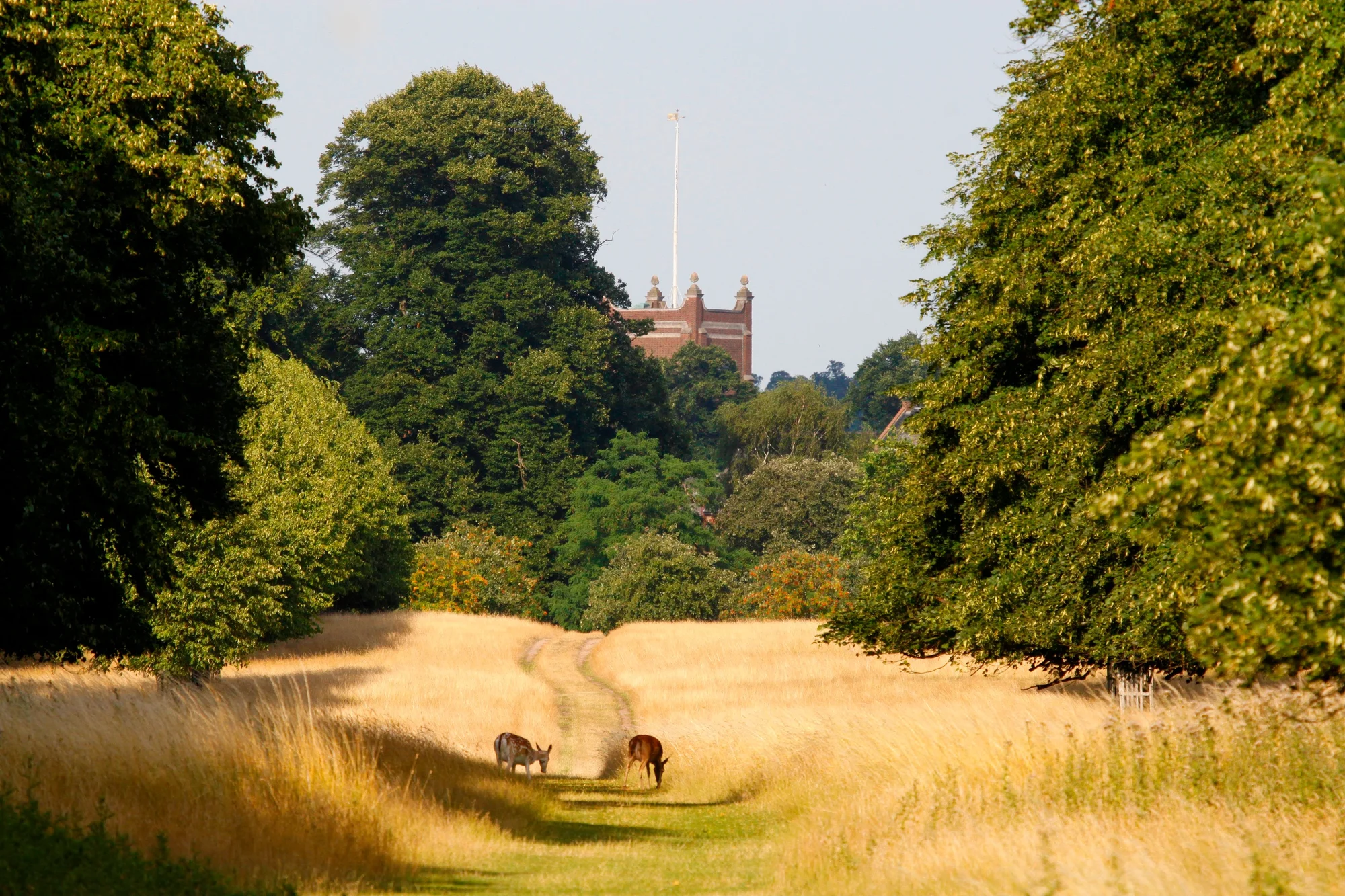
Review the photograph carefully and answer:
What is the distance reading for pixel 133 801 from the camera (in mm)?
12164

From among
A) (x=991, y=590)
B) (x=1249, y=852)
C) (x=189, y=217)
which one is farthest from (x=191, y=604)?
(x=1249, y=852)

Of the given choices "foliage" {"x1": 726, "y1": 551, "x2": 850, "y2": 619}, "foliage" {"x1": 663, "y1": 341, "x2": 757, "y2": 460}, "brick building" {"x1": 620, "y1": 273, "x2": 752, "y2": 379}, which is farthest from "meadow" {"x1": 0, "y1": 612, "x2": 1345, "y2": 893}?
"brick building" {"x1": 620, "y1": 273, "x2": 752, "y2": 379}

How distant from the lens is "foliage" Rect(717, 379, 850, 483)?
331ft

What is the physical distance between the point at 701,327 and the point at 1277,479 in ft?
465

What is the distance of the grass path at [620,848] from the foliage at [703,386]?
105m

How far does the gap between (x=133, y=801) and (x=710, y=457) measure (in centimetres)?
10775

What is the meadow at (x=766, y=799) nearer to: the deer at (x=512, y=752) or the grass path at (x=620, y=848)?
the grass path at (x=620, y=848)

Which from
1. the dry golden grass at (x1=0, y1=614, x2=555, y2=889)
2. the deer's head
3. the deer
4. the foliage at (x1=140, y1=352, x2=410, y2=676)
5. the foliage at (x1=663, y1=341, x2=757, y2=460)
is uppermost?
the foliage at (x1=663, y1=341, x2=757, y2=460)

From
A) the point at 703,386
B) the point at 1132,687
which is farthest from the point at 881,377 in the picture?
the point at 1132,687

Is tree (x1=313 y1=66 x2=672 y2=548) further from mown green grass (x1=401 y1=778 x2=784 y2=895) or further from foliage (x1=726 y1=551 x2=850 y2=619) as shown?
mown green grass (x1=401 y1=778 x2=784 y2=895)

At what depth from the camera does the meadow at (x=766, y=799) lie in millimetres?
10742

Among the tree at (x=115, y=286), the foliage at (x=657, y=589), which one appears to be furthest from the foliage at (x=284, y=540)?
the foliage at (x=657, y=589)

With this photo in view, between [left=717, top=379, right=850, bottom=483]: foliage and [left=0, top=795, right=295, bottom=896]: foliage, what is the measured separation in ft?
295

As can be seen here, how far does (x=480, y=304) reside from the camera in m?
81.4
